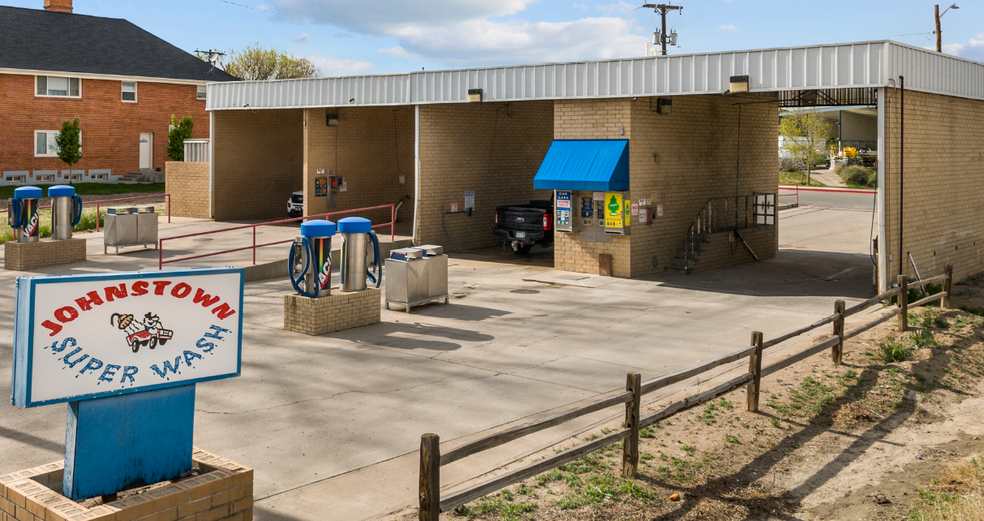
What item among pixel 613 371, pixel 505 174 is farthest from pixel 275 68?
pixel 613 371

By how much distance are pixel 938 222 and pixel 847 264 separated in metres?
4.20

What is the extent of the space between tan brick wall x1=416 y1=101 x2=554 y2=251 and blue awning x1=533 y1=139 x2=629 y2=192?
4.73 meters

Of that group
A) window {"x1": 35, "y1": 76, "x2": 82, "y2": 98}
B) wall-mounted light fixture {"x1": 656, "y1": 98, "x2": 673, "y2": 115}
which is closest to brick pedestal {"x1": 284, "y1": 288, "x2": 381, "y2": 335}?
wall-mounted light fixture {"x1": 656, "y1": 98, "x2": 673, "y2": 115}

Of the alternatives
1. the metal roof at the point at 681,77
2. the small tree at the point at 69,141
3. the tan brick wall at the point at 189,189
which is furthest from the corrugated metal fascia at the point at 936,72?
the small tree at the point at 69,141

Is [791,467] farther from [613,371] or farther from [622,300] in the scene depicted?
[622,300]

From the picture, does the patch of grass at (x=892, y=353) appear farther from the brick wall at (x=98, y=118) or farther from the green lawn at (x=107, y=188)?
the brick wall at (x=98, y=118)

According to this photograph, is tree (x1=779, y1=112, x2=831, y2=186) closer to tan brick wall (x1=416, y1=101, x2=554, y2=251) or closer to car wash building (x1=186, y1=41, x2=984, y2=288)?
car wash building (x1=186, y1=41, x2=984, y2=288)

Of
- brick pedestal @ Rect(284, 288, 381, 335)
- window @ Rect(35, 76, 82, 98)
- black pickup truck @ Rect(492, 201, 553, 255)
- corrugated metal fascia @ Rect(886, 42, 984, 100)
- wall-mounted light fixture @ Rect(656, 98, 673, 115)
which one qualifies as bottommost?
brick pedestal @ Rect(284, 288, 381, 335)

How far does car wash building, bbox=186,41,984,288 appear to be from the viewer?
17.7 m

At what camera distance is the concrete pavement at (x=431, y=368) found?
27.2 feet

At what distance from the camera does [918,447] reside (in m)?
9.99

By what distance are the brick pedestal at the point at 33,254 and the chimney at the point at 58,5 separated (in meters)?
34.8

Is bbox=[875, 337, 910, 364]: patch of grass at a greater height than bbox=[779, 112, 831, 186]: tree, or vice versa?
bbox=[779, 112, 831, 186]: tree

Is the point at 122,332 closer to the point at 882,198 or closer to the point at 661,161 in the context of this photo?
the point at 882,198
